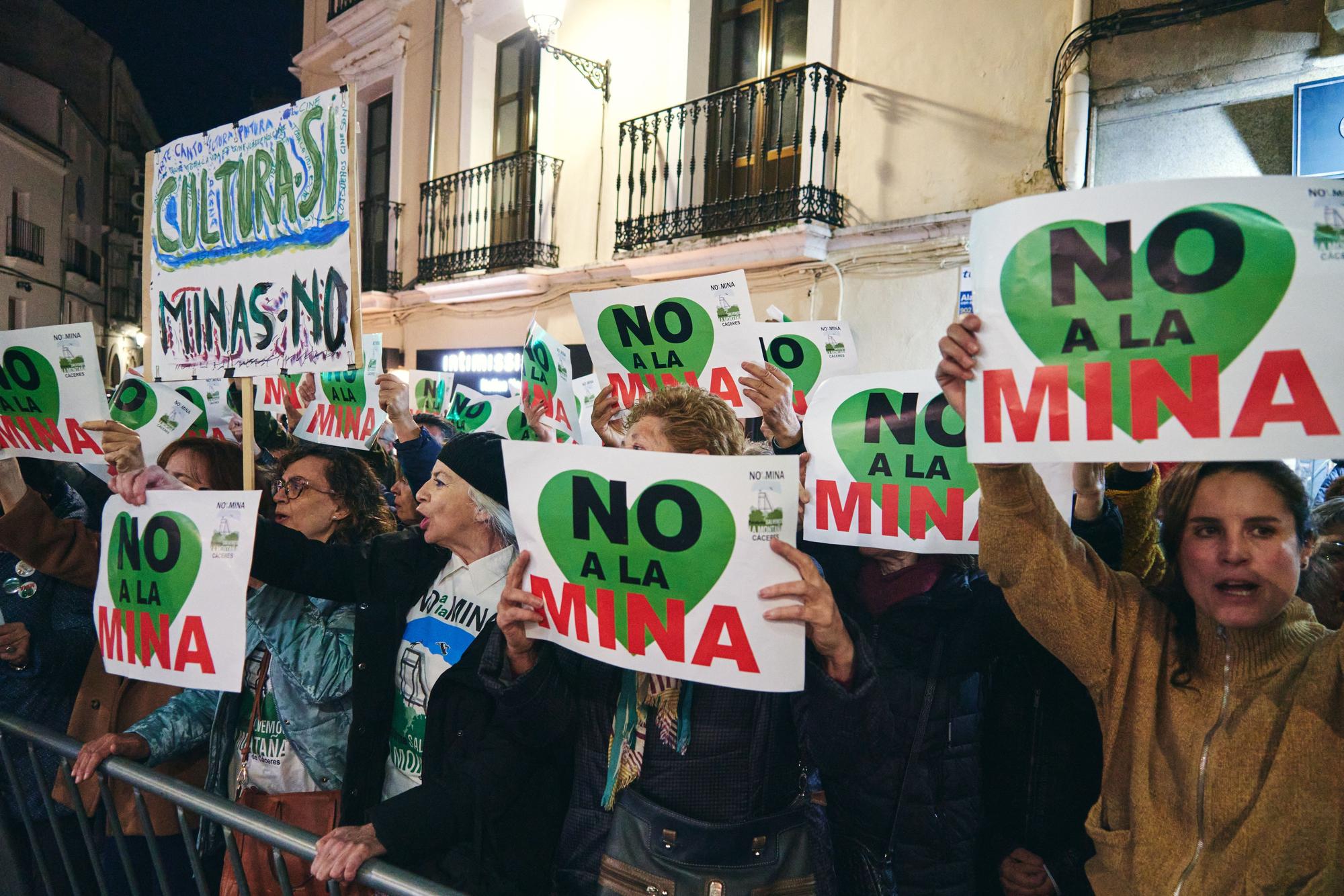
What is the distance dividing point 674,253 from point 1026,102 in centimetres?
355

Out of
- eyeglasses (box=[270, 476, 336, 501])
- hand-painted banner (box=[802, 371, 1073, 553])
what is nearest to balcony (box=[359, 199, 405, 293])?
eyeglasses (box=[270, 476, 336, 501])

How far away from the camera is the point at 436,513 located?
247 centimetres

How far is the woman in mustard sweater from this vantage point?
5.08ft

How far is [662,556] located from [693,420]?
460 mm

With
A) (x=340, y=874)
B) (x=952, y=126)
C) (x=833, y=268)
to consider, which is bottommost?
(x=340, y=874)

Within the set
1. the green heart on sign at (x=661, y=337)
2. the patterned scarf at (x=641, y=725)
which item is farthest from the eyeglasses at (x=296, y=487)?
the green heart on sign at (x=661, y=337)

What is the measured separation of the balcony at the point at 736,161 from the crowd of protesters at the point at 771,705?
6039 millimetres

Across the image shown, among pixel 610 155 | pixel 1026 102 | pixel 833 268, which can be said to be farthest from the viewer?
pixel 610 155

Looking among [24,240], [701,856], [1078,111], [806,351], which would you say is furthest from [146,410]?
[24,240]

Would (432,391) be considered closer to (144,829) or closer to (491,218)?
(144,829)

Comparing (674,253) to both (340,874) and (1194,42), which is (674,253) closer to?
(1194,42)

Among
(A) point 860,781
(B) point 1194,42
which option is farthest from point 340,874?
(B) point 1194,42

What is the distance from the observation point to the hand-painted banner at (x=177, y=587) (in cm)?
239

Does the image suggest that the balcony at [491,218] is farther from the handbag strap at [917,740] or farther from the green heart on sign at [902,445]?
the handbag strap at [917,740]
